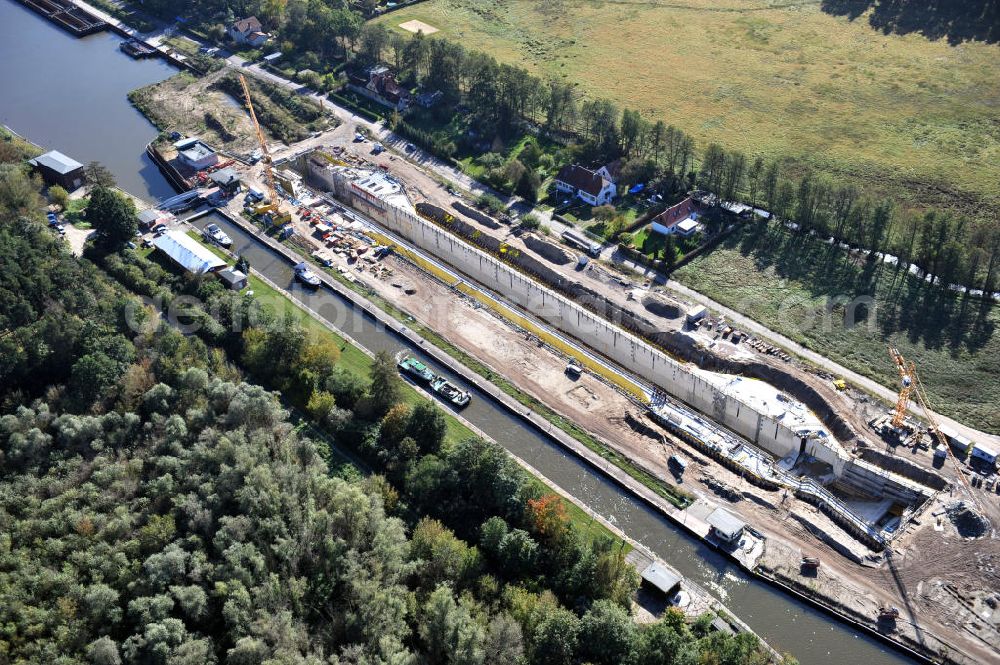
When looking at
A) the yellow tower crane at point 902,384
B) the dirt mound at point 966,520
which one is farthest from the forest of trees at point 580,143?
the dirt mound at point 966,520

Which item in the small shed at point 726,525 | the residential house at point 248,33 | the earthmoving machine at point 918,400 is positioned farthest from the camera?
the residential house at point 248,33

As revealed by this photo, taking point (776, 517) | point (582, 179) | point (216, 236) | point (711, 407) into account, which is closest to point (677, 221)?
point (582, 179)

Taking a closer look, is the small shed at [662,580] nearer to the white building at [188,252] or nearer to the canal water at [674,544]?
the canal water at [674,544]

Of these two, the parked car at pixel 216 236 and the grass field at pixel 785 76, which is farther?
the grass field at pixel 785 76

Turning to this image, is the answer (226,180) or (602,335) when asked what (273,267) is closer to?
(226,180)

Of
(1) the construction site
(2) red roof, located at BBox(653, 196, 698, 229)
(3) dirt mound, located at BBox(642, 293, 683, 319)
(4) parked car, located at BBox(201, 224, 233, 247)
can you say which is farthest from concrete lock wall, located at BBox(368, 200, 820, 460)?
(4) parked car, located at BBox(201, 224, 233, 247)

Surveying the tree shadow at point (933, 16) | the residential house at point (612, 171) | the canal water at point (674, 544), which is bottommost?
the canal water at point (674, 544)

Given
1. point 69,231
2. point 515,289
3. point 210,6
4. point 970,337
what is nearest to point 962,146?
point 970,337

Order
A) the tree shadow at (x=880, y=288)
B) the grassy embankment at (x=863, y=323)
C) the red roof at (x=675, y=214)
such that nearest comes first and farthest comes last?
A: the grassy embankment at (x=863, y=323), the tree shadow at (x=880, y=288), the red roof at (x=675, y=214)
